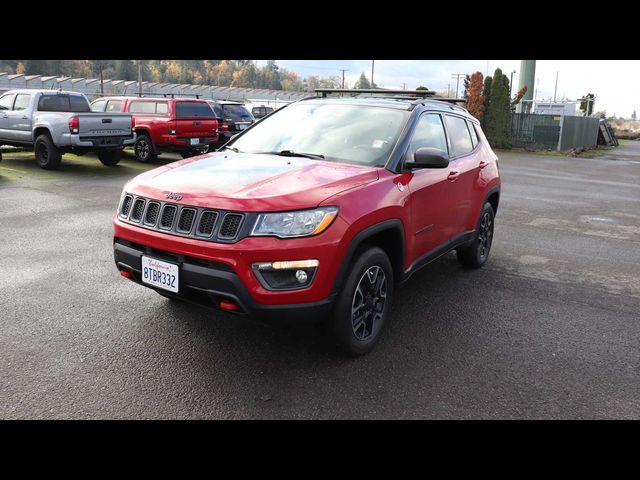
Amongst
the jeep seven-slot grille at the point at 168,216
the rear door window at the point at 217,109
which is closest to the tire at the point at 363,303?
the jeep seven-slot grille at the point at 168,216

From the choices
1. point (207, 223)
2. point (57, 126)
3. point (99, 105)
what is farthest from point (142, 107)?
point (207, 223)

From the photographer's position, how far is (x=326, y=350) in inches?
154

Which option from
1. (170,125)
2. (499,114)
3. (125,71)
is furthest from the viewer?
(125,71)

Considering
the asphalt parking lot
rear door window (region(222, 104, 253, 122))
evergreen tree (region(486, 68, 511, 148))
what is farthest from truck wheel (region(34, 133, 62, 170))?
evergreen tree (region(486, 68, 511, 148))

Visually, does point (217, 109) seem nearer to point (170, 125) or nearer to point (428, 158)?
point (170, 125)

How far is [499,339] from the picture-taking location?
14.0 feet

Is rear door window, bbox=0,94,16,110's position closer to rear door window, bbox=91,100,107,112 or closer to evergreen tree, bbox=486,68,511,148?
rear door window, bbox=91,100,107,112

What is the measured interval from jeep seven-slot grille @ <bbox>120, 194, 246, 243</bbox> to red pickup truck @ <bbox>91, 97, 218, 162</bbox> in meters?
12.2

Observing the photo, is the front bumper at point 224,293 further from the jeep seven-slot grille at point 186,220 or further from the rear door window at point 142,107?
the rear door window at point 142,107

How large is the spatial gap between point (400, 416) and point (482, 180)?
3357mm

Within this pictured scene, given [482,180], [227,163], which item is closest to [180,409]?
[227,163]

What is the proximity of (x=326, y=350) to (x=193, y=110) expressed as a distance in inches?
525
